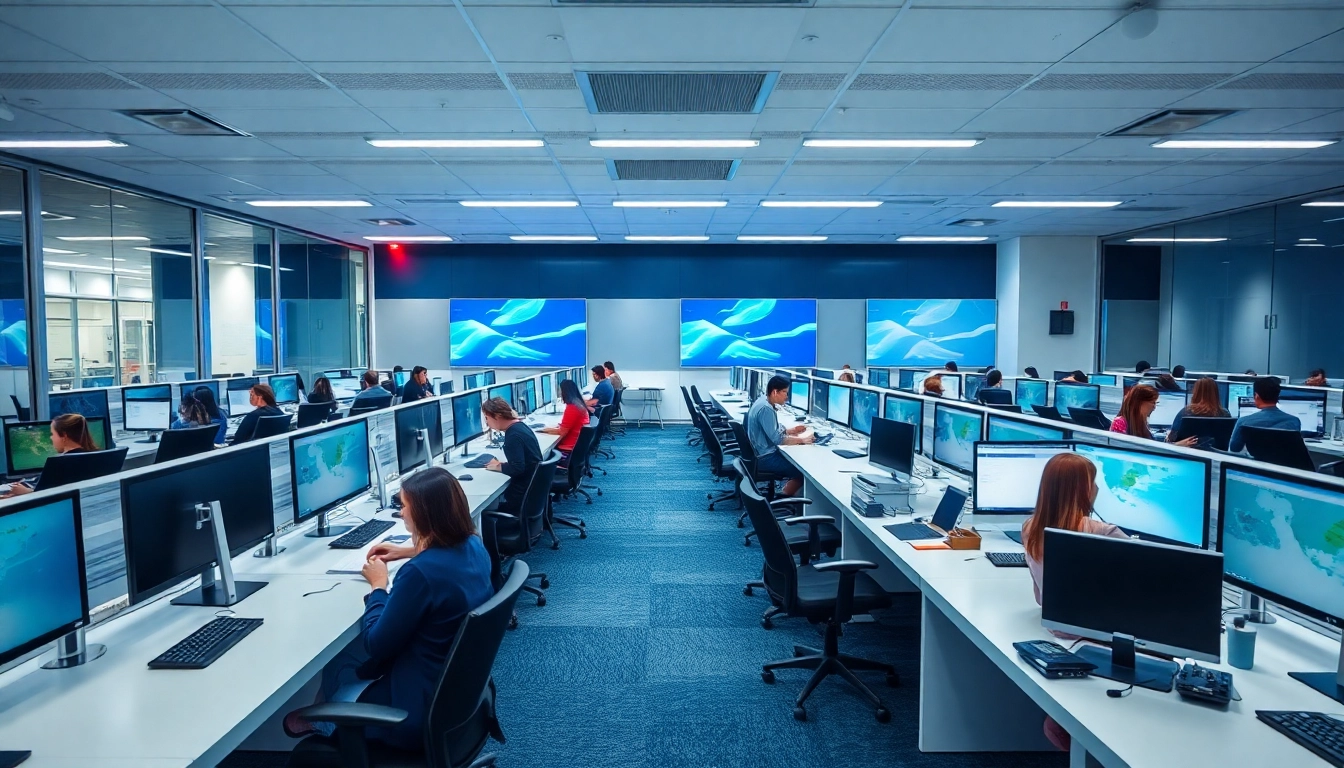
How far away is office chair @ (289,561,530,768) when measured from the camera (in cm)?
161

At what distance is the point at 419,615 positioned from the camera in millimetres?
1791

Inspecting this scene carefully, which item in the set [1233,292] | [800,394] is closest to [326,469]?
[800,394]

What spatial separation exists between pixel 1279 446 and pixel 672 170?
4.70m

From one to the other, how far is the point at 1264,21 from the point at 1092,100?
3.71 feet

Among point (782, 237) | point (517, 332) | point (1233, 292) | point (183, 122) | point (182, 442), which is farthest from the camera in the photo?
point (517, 332)

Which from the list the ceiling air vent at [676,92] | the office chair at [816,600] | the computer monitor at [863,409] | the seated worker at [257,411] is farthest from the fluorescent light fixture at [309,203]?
the office chair at [816,600]

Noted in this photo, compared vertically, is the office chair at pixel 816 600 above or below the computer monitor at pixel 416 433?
below

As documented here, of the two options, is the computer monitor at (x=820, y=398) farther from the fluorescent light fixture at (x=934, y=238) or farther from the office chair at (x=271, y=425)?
the fluorescent light fixture at (x=934, y=238)

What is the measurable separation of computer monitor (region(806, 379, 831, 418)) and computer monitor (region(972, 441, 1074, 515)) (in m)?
3.48

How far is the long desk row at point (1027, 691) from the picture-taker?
4.74 ft

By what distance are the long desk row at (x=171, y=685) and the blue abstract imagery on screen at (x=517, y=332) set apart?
9278 millimetres

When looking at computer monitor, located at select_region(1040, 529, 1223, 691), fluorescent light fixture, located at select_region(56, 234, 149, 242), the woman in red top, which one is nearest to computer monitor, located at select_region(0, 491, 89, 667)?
computer monitor, located at select_region(1040, 529, 1223, 691)

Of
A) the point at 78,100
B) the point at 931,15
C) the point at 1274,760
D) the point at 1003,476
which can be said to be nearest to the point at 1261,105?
the point at 931,15

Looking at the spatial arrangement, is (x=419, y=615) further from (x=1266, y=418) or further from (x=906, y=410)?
(x=1266, y=418)
